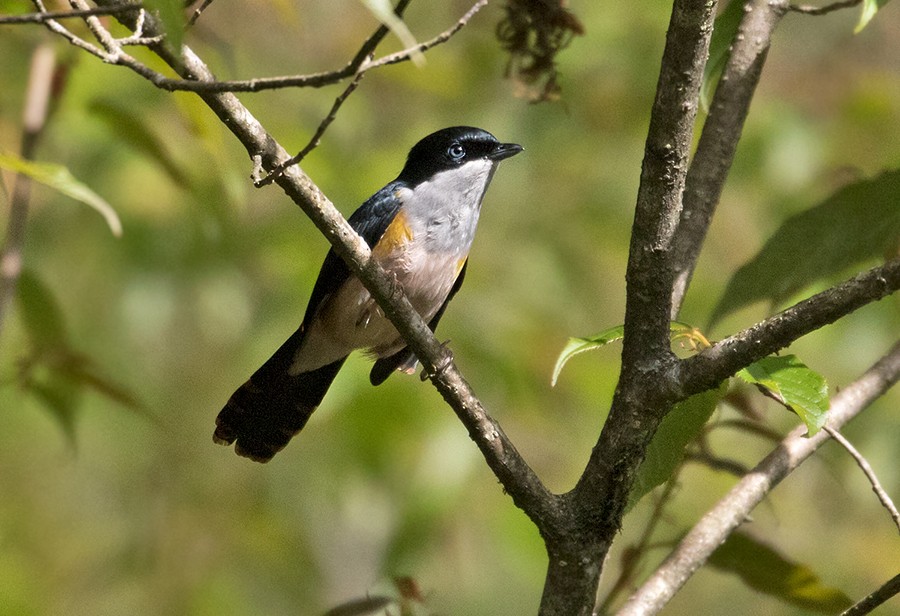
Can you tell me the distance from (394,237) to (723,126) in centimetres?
156

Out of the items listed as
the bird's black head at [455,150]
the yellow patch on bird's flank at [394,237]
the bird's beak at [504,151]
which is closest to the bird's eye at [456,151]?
the bird's black head at [455,150]

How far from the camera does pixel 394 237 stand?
13.6ft

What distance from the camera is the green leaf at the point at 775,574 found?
2932 millimetres

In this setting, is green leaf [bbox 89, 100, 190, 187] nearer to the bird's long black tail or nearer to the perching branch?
the bird's long black tail

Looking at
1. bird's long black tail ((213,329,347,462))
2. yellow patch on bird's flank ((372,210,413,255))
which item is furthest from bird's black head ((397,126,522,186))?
bird's long black tail ((213,329,347,462))

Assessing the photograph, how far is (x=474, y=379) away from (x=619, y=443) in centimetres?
195

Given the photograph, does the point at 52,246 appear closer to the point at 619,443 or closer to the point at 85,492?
the point at 85,492

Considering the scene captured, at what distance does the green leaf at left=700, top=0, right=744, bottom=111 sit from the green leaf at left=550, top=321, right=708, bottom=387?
2.04 feet

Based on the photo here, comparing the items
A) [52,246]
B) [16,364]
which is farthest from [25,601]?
[16,364]

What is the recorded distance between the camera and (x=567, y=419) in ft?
19.1

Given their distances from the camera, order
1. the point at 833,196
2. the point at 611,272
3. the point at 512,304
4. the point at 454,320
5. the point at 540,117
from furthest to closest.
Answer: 1. the point at 611,272
2. the point at 540,117
3. the point at 512,304
4. the point at 454,320
5. the point at 833,196

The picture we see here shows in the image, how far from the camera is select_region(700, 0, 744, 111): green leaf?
2658 millimetres

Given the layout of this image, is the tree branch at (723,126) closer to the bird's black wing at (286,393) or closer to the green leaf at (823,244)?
the green leaf at (823,244)

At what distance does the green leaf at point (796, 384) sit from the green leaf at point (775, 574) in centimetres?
95
